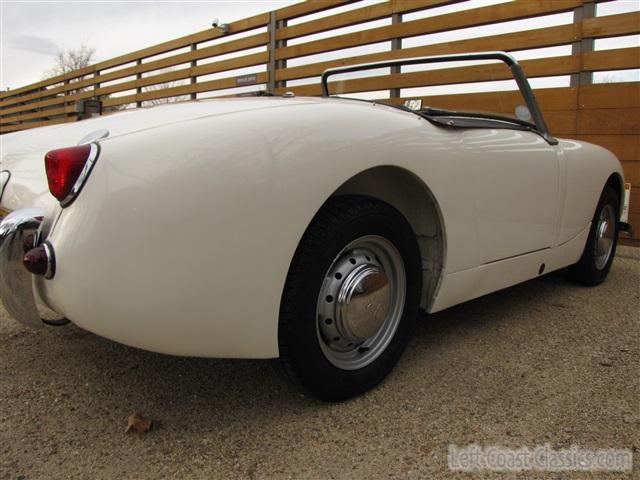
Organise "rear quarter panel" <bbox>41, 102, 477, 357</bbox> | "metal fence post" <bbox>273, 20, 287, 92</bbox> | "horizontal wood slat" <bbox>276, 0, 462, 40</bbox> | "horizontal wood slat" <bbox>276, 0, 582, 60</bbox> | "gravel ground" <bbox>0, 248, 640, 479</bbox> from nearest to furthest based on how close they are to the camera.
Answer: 1. "rear quarter panel" <bbox>41, 102, 477, 357</bbox>
2. "gravel ground" <bbox>0, 248, 640, 479</bbox>
3. "horizontal wood slat" <bbox>276, 0, 582, 60</bbox>
4. "horizontal wood slat" <bbox>276, 0, 462, 40</bbox>
5. "metal fence post" <bbox>273, 20, 287, 92</bbox>

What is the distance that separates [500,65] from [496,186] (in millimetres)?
1186

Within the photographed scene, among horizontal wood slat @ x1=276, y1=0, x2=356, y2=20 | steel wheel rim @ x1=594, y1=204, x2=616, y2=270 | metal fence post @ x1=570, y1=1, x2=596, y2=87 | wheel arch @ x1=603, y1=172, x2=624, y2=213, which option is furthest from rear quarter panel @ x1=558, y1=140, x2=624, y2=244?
horizontal wood slat @ x1=276, y1=0, x2=356, y2=20

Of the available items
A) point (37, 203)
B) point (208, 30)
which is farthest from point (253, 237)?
point (208, 30)

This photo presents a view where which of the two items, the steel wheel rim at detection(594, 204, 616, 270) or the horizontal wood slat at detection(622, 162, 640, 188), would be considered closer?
the steel wheel rim at detection(594, 204, 616, 270)

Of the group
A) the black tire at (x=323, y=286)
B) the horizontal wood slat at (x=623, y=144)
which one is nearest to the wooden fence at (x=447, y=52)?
the horizontal wood slat at (x=623, y=144)

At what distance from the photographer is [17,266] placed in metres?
1.41

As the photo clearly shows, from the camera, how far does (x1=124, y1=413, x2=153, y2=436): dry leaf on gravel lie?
1.51 meters

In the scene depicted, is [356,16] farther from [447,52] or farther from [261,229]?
[261,229]

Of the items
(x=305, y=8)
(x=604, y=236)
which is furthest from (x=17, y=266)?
(x=305, y=8)

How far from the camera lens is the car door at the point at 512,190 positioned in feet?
6.55

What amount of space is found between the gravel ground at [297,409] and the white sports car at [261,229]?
0.19 metres

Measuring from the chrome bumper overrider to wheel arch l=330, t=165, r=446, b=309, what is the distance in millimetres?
1017

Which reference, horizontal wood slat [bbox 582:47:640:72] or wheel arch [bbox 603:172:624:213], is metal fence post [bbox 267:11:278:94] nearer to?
horizontal wood slat [bbox 582:47:640:72]

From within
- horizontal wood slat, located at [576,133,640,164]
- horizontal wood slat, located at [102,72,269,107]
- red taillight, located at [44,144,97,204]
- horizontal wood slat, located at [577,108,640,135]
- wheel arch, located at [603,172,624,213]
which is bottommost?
wheel arch, located at [603,172,624,213]
